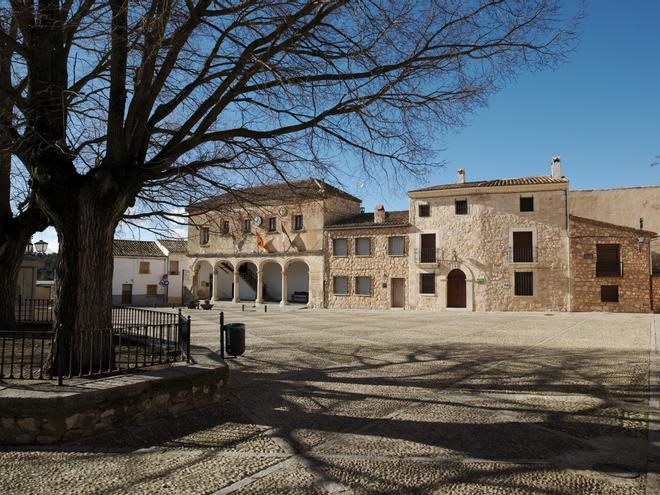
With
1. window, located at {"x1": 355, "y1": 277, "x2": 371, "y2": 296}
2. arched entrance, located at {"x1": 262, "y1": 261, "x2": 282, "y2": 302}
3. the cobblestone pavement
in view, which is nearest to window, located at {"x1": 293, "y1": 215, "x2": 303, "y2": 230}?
arched entrance, located at {"x1": 262, "y1": 261, "x2": 282, "y2": 302}

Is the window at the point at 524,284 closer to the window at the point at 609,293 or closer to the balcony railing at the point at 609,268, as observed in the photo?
the balcony railing at the point at 609,268

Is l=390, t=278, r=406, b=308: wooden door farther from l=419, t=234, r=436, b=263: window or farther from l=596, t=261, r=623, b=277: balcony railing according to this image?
l=596, t=261, r=623, b=277: balcony railing

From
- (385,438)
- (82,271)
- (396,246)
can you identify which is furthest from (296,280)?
(385,438)

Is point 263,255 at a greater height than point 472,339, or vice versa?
point 263,255

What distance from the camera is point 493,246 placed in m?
26.6

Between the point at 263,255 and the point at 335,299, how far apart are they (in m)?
6.48

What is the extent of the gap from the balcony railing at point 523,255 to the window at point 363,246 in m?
8.38

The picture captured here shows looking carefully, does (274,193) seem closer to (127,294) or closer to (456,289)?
(456,289)

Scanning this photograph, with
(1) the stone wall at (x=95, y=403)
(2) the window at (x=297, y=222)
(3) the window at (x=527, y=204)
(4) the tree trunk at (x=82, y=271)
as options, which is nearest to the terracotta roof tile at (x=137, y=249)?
(2) the window at (x=297, y=222)

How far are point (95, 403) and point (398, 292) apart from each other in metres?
25.1

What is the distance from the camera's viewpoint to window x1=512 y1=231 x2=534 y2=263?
26.0m

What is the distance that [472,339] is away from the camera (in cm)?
1370

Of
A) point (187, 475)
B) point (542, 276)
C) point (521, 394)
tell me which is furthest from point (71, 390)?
point (542, 276)

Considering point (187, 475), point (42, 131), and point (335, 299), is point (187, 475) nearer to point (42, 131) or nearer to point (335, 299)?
point (42, 131)
